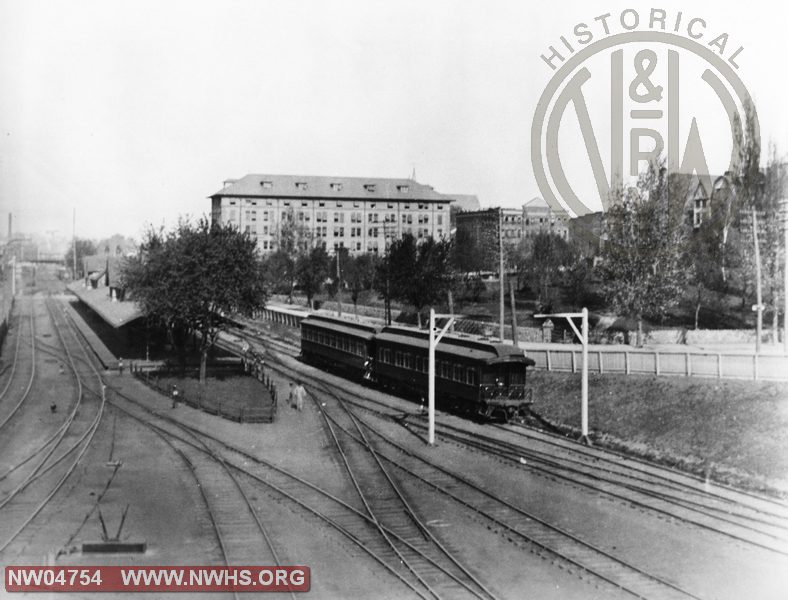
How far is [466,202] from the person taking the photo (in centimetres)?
19075

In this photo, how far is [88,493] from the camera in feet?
68.2

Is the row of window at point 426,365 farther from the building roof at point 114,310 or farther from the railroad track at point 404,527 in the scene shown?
the building roof at point 114,310

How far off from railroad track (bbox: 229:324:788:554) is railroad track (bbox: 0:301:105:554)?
1277cm

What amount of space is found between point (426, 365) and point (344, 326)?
1166 cm

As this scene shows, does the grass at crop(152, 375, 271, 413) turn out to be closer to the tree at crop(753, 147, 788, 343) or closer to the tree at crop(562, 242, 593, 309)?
the tree at crop(753, 147, 788, 343)

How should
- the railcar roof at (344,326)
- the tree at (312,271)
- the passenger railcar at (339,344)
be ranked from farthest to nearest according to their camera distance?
the tree at (312,271)
the railcar roof at (344,326)
the passenger railcar at (339,344)

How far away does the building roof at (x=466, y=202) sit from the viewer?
183 meters

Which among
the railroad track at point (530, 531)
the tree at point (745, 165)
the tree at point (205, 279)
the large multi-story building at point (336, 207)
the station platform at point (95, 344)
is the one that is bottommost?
the railroad track at point (530, 531)

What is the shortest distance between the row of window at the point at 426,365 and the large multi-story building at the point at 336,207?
7831 centimetres

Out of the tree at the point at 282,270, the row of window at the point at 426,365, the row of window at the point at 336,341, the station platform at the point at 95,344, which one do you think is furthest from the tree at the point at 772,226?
the tree at the point at 282,270

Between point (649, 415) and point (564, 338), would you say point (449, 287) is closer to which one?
point (564, 338)

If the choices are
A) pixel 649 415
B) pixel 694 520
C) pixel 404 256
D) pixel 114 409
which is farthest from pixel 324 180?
pixel 694 520

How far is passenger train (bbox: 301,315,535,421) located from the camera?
98.9 feet

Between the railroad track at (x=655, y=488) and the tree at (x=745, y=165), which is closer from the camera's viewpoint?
the railroad track at (x=655, y=488)
